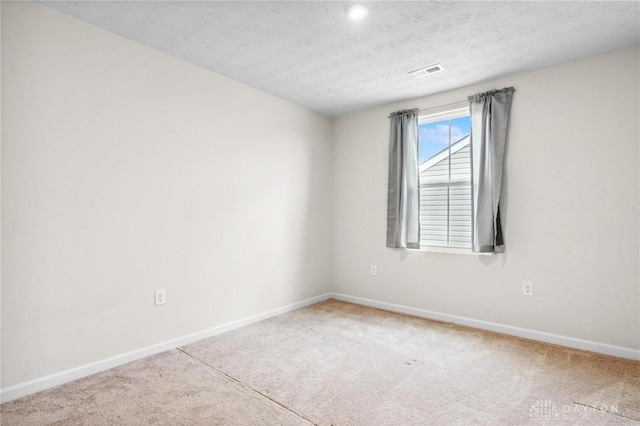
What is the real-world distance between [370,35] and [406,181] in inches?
67.6

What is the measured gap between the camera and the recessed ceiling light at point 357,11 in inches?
82.2

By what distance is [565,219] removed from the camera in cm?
287

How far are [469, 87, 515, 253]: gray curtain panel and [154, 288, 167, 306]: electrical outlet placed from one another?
2.83m

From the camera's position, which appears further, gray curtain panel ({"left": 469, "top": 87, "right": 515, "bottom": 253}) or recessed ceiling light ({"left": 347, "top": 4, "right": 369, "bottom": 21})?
gray curtain panel ({"left": 469, "top": 87, "right": 515, "bottom": 253})

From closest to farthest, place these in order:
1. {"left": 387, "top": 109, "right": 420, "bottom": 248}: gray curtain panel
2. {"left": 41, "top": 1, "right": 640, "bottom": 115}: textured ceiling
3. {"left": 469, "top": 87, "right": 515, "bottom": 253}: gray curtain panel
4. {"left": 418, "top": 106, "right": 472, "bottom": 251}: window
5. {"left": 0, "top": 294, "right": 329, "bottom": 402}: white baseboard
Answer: {"left": 0, "top": 294, "right": 329, "bottom": 402}: white baseboard < {"left": 41, "top": 1, "right": 640, "bottom": 115}: textured ceiling < {"left": 469, "top": 87, "right": 515, "bottom": 253}: gray curtain panel < {"left": 418, "top": 106, "right": 472, "bottom": 251}: window < {"left": 387, "top": 109, "right": 420, "bottom": 248}: gray curtain panel

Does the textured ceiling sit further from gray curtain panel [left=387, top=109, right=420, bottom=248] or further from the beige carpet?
the beige carpet

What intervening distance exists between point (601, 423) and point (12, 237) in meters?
3.47

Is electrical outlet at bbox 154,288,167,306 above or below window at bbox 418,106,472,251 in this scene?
below

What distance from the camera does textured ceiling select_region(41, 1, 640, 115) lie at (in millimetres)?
2123

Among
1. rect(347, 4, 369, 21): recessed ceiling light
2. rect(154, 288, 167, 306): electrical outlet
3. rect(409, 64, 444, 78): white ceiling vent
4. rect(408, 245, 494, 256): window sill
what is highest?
rect(409, 64, 444, 78): white ceiling vent

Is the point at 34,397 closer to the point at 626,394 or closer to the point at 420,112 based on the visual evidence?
the point at 626,394

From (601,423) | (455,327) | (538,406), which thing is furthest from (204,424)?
(455,327)

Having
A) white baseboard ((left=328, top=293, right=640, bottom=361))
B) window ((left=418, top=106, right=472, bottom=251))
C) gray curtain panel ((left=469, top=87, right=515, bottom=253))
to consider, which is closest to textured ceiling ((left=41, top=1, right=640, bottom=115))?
gray curtain panel ((left=469, top=87, right=515, bottom=253))

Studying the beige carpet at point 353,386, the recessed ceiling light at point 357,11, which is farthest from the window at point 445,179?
the recessed ceiling light at point 357,11
